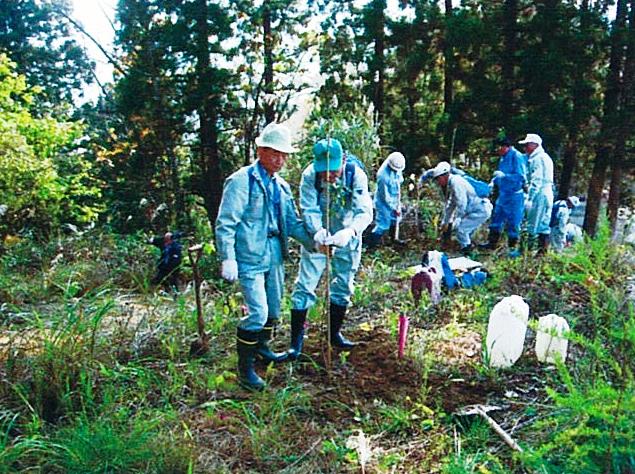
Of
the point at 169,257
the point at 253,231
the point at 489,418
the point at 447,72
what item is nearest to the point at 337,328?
the point at 253,231

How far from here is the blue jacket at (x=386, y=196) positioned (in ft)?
26.6

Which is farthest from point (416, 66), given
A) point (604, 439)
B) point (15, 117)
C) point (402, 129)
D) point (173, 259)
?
point (604, 439)

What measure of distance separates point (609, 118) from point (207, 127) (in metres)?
8.38

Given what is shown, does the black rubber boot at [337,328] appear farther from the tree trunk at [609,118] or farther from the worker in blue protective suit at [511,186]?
the tree trunk at [609,118]

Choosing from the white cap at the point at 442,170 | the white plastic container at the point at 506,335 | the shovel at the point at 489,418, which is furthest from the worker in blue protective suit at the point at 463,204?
the shovel at the point at 489,418

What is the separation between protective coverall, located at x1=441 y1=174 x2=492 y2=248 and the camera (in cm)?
738

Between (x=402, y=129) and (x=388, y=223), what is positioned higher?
(x=402, y=129)

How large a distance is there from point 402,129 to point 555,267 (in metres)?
9.35

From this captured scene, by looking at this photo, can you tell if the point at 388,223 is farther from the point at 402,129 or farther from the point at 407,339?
the point at 402,129

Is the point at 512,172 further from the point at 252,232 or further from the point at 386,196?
the point at 252,232

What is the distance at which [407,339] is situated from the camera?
417 cm

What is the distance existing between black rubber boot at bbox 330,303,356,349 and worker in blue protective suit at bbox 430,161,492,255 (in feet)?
12.3

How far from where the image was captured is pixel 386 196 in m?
8.09

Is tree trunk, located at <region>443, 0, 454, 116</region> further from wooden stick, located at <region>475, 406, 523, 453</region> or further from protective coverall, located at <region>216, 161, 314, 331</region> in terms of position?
wooden stick, located at <region>475, 406, 523, 453</region>
